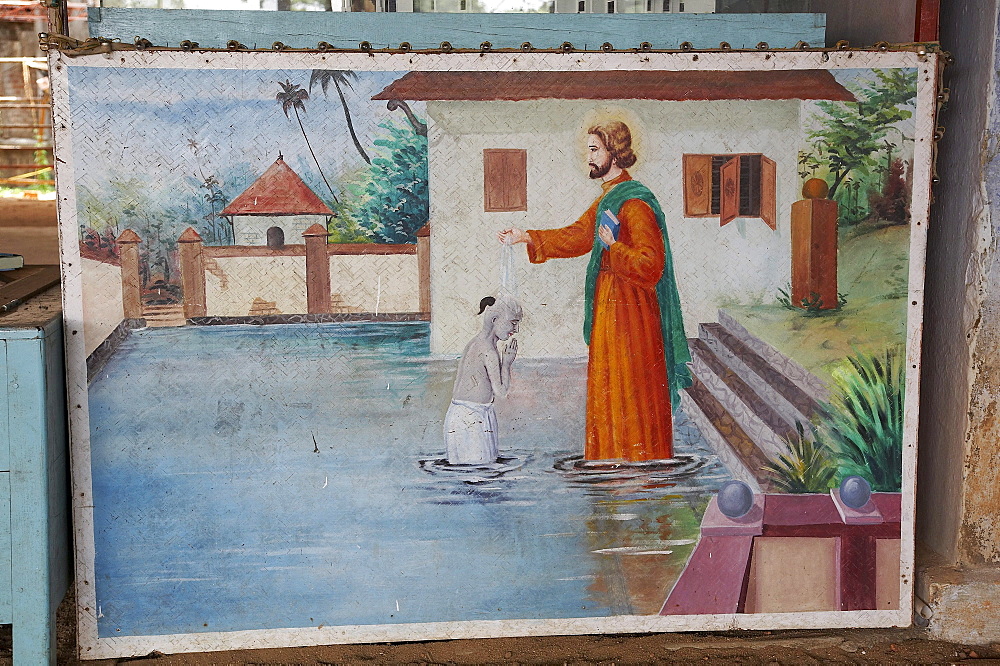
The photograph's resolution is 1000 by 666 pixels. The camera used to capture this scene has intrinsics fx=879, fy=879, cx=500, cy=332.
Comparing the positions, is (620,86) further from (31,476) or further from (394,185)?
(31,476)

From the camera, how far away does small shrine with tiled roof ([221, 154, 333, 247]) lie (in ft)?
8.62

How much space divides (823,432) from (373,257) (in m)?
1.58

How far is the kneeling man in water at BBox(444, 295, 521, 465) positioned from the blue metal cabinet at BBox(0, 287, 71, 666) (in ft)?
3.85

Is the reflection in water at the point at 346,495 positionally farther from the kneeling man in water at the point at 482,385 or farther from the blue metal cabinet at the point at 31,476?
the blue metal cabinet at the point at 31,476

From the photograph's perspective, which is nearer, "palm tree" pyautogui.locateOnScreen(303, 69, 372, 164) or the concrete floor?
"palm tree" pyautogui.locateOnScreen(303, 69, 372, 164)

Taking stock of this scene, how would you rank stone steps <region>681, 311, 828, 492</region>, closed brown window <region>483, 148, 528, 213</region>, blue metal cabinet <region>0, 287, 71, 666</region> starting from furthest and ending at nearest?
stone steps <region>681, 311, 828, 492</region>, closed brown window <region>483, 148, 528, 213</region>, blue metal cabinet <region>0, 287, 71, 666</region>

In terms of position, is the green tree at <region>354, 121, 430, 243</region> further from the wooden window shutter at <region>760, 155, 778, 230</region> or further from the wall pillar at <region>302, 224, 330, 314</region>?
the wooden window shutter at <region>760, 155, 778, 230</region>

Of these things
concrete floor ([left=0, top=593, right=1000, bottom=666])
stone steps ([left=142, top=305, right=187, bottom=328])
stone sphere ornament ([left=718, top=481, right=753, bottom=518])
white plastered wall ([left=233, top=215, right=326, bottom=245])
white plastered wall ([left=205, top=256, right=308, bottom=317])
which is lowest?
concrete floor ([left=0, top=593, right=1000, bottom=666])

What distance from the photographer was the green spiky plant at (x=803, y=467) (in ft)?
9.52

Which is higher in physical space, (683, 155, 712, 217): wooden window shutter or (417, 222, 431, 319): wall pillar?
(683, 155, 712, 217): wooden window shutter

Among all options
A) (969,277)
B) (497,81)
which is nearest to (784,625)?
(969,277)

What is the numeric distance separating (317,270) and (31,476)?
1.02 m

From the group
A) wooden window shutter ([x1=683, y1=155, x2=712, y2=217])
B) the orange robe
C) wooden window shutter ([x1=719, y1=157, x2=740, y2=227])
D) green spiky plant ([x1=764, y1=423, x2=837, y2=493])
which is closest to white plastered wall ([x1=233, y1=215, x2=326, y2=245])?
the orange robe

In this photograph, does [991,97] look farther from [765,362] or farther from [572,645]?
[572,645]
